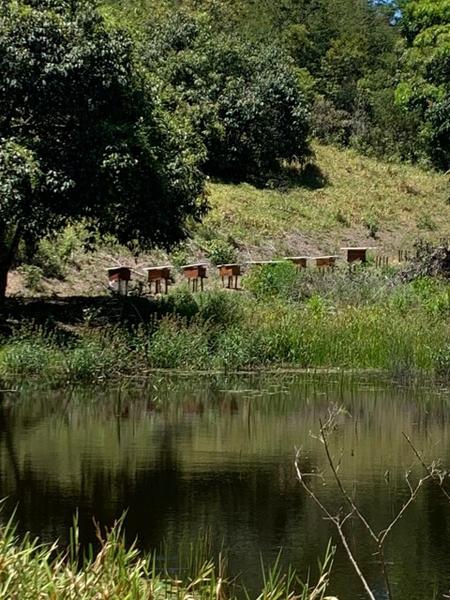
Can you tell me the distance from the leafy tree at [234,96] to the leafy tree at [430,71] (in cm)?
800

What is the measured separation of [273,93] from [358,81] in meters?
14.2

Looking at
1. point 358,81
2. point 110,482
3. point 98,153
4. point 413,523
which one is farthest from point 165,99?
point 358,81

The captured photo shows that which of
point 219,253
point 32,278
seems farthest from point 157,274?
point 219,253

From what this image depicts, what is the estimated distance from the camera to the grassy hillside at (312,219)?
87.4 ft

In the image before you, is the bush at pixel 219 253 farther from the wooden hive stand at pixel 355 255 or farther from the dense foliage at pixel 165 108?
the dense foliage at pixel 165 108

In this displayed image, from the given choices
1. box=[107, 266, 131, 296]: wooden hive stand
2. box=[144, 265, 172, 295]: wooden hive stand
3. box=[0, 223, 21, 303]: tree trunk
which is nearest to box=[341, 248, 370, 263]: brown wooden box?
box=[144, 265, 172, 295]: wooden hive stand

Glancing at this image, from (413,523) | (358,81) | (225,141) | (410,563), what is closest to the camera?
(410,563)

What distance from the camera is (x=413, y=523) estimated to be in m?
10.0

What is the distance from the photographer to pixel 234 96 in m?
36.9

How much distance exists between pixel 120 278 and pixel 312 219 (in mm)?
12299

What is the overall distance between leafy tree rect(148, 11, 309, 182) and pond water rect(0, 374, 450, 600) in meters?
19.2

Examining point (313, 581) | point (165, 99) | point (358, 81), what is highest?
point (358, 81)

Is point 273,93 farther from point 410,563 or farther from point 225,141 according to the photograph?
point 410,563

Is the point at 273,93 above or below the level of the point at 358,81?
below
